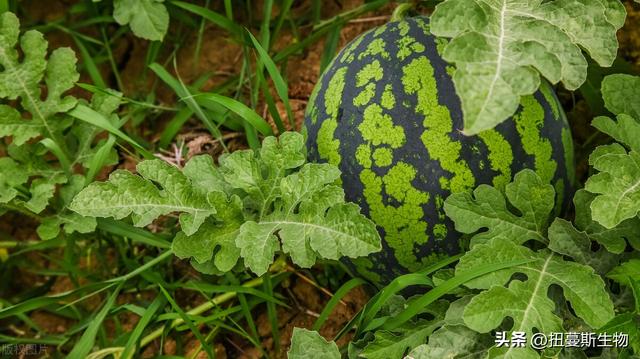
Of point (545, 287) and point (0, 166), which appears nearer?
point (545, 287)

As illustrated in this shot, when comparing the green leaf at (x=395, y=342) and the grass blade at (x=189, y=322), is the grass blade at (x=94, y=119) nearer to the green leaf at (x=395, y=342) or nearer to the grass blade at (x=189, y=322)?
the grass blade at (x=189, y=322)

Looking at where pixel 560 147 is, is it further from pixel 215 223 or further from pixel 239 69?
pixel 239 69

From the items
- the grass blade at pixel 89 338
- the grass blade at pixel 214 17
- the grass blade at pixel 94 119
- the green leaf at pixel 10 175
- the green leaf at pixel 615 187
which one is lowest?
the grass blade at pixel 89 338

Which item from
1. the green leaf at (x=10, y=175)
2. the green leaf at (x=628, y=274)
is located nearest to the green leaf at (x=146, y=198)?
the green leaf at (x=10, y=175)

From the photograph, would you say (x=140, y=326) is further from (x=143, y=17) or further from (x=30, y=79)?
(x=143, y=17)

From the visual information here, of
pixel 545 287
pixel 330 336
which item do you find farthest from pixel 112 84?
pixel 545 287

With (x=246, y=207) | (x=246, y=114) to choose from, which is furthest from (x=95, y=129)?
(x=246, y=207)
